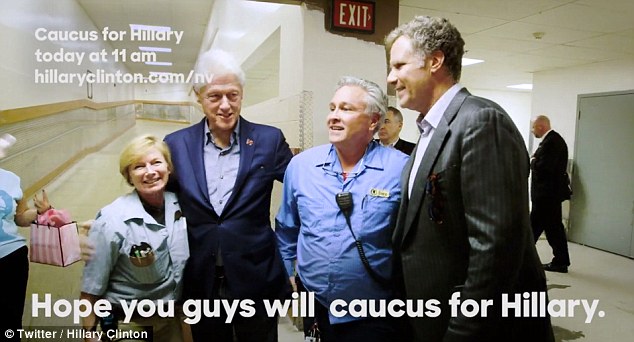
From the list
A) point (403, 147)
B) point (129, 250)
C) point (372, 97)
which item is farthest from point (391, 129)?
point (129, 250)

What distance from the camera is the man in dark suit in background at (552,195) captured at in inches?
136

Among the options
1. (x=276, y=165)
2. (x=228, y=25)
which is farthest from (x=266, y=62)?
(x=276, y=165)

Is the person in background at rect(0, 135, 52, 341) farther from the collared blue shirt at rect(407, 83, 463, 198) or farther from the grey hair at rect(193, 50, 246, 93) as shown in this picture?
the collared blue shirt at rect(407, 83, 463, 198)

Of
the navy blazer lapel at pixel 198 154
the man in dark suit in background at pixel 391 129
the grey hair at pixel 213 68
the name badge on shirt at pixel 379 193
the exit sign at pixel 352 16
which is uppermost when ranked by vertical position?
the exit sign at pixel 352 16

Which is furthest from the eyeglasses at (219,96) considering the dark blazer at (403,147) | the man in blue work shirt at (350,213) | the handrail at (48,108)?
the dark blazer at (403,147)

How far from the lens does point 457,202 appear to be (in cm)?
100

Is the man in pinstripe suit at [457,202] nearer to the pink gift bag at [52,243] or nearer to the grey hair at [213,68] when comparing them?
the grey hair at [213,68]

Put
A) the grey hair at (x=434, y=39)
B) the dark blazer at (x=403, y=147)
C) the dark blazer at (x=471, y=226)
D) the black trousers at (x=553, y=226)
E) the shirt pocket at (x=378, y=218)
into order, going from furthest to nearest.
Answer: the black trousers at (x=553, y=226) → the dark blazer at (x=403, y=147) → the shirt pocket at (x=378, y=218) → the grey hair at (x=434, y=39) → the dark blazer at (x=471, y=226)

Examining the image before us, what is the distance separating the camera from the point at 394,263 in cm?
123

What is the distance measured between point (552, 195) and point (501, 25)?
4.70 feet

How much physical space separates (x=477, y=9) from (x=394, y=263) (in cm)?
210

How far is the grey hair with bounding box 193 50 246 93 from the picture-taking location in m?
1.29

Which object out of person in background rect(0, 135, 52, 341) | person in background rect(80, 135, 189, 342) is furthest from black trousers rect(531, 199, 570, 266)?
person in background rect(0, 135, 52, 341)

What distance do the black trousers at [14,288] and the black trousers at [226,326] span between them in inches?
Answer: 24.6
